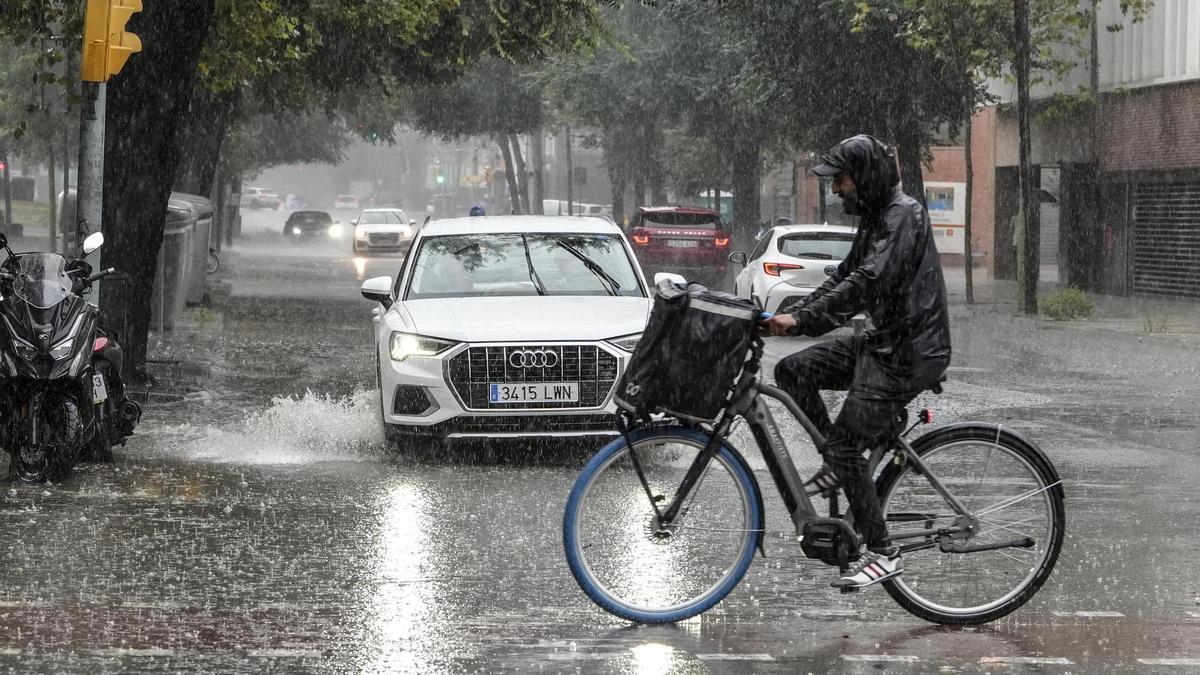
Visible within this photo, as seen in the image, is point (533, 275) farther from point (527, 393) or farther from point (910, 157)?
point (910, 157)

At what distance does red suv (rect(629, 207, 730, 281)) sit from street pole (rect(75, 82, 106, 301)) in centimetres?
2311

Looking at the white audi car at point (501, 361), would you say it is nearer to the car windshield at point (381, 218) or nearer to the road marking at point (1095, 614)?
the road marking at point (1095, 614)

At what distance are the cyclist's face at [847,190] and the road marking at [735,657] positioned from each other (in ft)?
4.87

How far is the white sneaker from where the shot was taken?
6160mm

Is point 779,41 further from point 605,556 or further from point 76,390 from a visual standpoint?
point 605,556

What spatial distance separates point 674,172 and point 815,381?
52080mm

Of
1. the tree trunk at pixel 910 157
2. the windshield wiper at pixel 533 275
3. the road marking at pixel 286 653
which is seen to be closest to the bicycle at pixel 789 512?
the road marking at pixel 286 653

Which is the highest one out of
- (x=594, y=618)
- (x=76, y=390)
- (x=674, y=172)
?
(x=674, y=172)

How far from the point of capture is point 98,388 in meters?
9.93

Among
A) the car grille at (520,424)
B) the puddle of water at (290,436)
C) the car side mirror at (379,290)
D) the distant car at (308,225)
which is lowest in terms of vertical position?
the puddle of water at (290,436)

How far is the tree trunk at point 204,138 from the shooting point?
1014 inches

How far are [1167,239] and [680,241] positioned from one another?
8943mm

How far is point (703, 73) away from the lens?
47812 millimetres

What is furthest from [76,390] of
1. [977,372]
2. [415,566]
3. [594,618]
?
[977,372]
